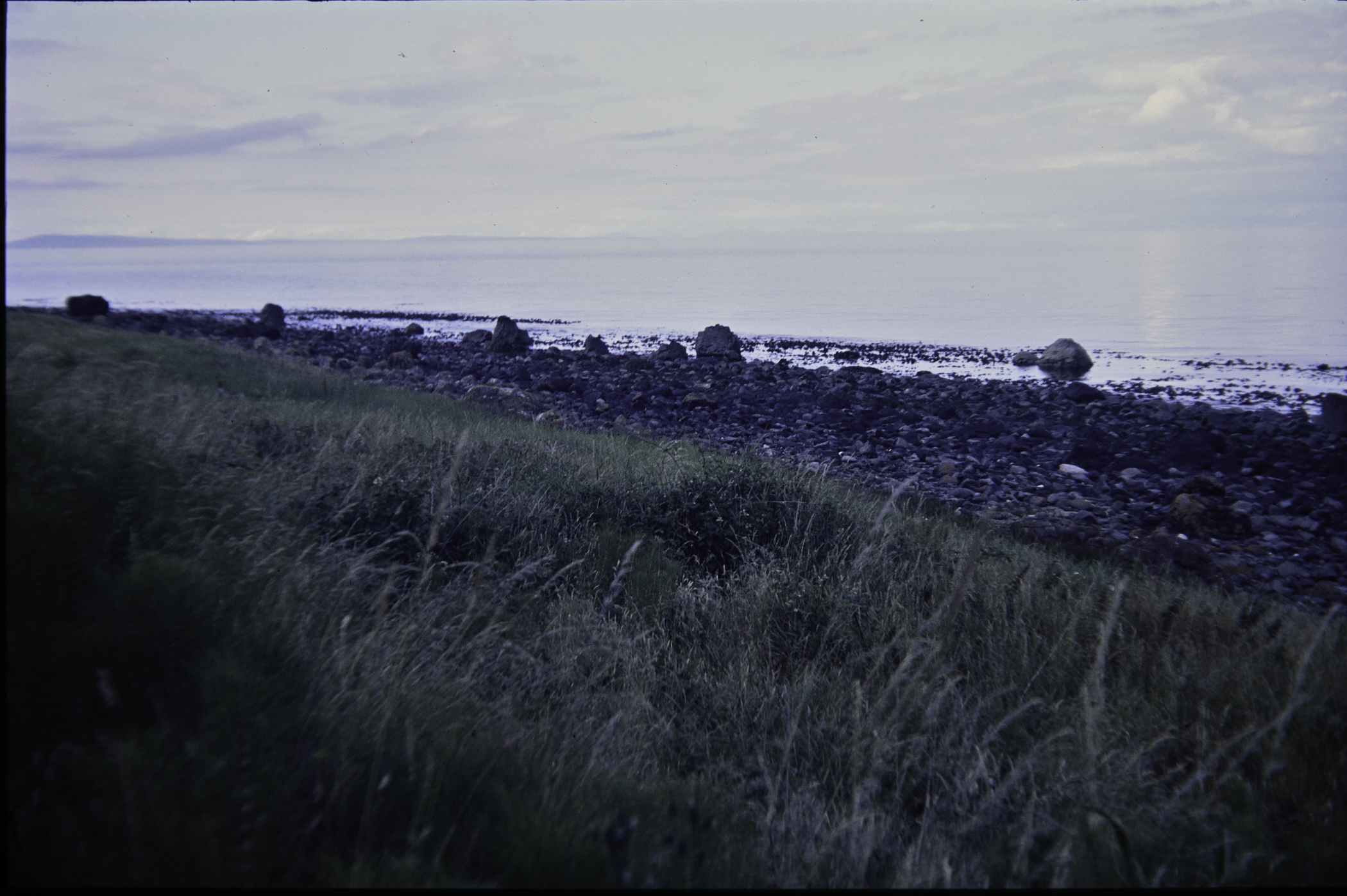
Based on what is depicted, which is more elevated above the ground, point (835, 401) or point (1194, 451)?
point (835, 401)

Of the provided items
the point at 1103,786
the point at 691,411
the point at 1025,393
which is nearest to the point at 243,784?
the point at 1103,786

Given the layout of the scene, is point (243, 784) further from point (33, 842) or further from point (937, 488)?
point (937, 488)

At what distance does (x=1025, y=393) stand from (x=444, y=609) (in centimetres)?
1957

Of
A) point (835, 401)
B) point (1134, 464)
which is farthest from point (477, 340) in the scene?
point (1134, 464)

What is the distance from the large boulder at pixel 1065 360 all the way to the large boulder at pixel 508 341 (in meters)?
20.0

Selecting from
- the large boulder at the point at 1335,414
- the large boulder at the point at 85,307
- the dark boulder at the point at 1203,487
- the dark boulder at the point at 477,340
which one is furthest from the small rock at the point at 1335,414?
the large boulder at the point at 85,307

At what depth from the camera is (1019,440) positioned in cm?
1490

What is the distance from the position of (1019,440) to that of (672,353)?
15610 mm

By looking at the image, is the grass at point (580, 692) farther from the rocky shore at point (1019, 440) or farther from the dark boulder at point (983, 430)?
the dark boulder at point (983, 430)

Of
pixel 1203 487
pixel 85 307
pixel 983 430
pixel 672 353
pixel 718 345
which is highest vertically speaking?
pixel 85 307

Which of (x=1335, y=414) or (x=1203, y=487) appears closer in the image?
(x=1203, y=487)

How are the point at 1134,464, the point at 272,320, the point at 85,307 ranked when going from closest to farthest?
1. the point at 1134,464
2. the point at 85,307
3. the point at 272,320

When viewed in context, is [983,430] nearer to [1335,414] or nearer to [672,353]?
[1335,414]

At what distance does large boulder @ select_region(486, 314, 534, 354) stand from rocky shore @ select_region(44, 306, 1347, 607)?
2654 mm
